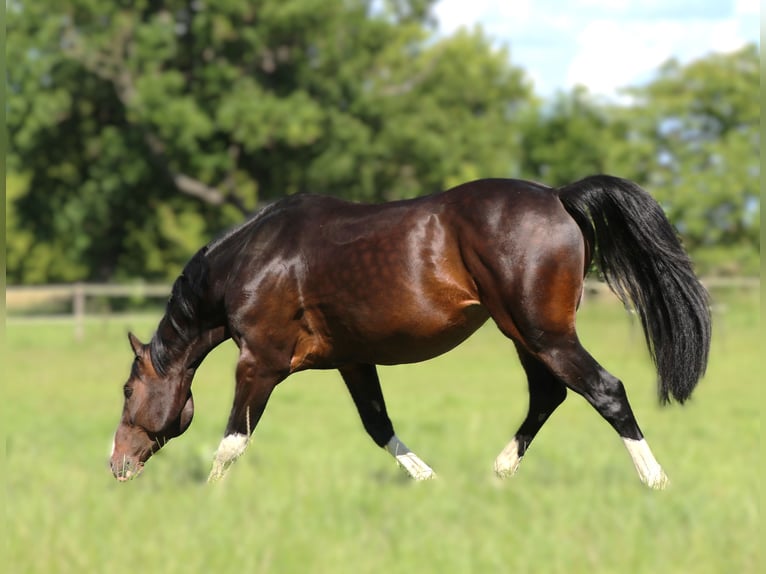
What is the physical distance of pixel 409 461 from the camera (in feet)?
7.84

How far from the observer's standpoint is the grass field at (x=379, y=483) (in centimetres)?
6812

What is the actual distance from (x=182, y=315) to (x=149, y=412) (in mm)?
239

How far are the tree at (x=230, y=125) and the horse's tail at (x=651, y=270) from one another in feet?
115

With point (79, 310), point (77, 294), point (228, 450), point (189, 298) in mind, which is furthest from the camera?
point (79, 310)

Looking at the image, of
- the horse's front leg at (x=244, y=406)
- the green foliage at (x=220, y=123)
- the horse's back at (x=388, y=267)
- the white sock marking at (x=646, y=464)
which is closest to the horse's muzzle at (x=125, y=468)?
the horse's front leg at (x=244, y=406)

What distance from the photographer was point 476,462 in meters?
74.7

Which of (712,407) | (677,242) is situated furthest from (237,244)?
(712,407)

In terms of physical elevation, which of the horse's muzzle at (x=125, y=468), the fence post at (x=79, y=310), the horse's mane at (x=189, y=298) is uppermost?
the horse's mane at (x=189, y=298)

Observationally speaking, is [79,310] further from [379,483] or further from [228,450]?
[228,450]

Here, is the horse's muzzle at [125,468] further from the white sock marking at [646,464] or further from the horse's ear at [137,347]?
the white sock marking at [646,464]

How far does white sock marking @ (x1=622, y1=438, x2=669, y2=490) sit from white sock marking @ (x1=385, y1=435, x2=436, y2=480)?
1.25 feet

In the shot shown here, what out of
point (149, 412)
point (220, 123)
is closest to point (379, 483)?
point (220, 123)

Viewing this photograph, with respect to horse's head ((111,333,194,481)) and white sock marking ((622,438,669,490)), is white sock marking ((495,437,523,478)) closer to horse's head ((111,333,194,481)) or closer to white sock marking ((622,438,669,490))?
white sock marking ((622,438,669,490))

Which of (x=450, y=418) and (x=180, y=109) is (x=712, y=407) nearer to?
(x=450, y=418)
